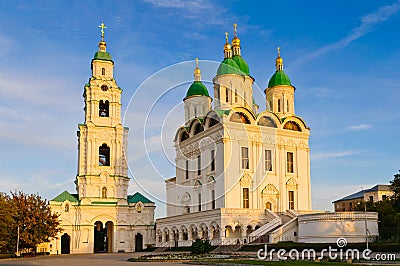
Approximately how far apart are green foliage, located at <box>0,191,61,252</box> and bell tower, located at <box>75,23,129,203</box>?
377 inches

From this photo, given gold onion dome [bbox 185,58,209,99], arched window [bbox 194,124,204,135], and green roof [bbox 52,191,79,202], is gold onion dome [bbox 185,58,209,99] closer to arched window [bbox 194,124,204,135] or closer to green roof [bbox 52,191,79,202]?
arched window [bbox 194,124,204,135]

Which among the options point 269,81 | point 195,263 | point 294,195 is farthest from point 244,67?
point 195,263

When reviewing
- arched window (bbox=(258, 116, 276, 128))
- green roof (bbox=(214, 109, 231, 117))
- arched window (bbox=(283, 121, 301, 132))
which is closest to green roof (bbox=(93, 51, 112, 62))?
green roof (bbox=(214, 109, 231, 117))

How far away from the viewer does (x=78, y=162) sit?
6488cm

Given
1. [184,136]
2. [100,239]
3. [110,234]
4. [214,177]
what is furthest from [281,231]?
[100,239]

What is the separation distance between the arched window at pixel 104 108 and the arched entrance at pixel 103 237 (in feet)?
46.2

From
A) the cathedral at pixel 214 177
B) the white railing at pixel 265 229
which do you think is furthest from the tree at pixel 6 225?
the white railing at pixel 265 229

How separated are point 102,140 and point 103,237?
57.6ft

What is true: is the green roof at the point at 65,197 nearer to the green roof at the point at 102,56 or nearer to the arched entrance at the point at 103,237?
the arched entrance at the point at 103,237

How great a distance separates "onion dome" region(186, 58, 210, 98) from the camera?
6394 cm

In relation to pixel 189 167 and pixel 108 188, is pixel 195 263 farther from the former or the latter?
pixel 108 188

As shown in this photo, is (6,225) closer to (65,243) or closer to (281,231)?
(65,243)

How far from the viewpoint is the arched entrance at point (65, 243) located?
6063cm

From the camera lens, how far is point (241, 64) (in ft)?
202
